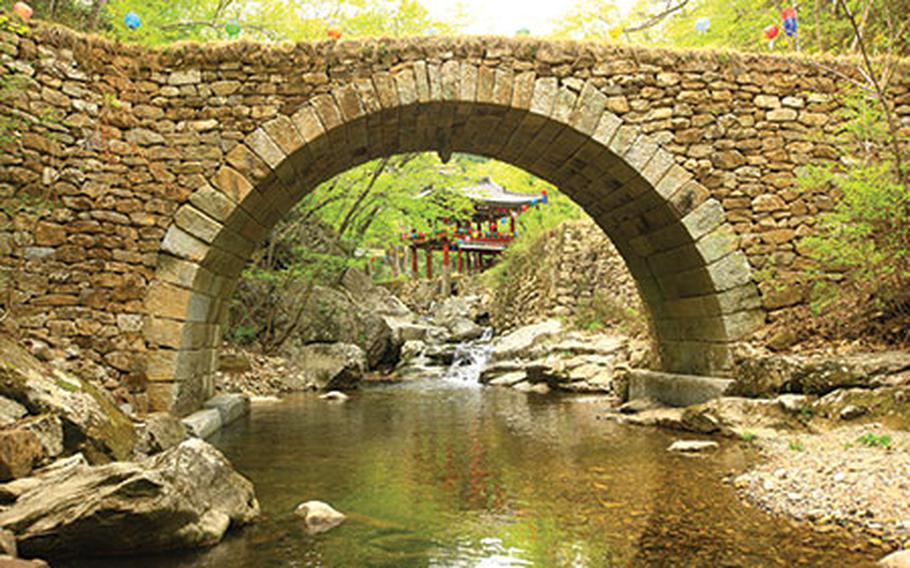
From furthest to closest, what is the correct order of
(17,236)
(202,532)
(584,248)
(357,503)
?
(584,248) → (17,236) → (357,503) → (202,532)

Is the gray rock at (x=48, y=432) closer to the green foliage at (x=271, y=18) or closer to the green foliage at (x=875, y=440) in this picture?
the green foliage at (x=875, y=440)

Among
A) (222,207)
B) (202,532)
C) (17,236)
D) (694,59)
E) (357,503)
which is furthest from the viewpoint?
(694,59)

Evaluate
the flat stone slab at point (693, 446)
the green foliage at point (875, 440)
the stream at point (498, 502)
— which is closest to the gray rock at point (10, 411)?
the stream at point (498, 502)

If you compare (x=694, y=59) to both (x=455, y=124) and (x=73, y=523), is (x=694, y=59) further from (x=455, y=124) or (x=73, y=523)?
Result: (x=73, y=523)

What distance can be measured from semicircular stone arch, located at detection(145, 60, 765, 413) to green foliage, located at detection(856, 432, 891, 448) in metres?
1.85

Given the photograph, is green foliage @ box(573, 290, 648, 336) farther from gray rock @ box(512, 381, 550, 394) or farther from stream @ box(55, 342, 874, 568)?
stream @ box(55, 342, 874, 568)

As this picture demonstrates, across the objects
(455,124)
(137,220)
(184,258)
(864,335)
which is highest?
(455,124)

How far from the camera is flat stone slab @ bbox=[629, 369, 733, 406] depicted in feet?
18.5

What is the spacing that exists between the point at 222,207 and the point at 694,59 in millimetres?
4750

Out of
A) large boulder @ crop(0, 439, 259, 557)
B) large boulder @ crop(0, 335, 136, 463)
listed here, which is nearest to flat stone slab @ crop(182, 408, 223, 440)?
large boulder @ crop(0, 335, 136, 463)

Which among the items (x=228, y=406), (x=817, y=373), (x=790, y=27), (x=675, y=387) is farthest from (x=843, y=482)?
(x=228, y=406)

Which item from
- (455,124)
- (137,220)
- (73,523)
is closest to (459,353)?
(455,124)

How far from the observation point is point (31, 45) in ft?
15.9

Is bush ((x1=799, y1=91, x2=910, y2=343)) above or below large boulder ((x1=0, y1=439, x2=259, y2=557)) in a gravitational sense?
above
